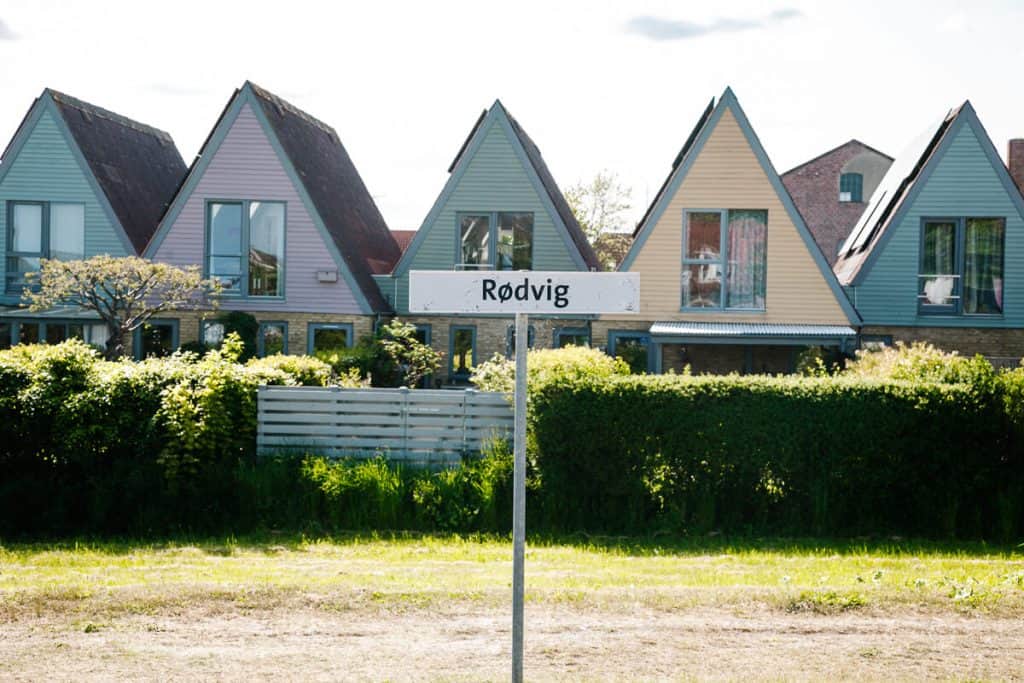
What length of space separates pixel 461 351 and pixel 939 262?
11.8 meters

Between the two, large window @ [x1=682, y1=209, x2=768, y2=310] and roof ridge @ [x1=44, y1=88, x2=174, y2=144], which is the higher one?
roof ridge @ [x1=44, y1=88, x2=174, y2=144]

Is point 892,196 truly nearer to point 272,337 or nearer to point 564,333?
A: point 564,333

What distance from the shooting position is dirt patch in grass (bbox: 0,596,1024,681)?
6.54 m

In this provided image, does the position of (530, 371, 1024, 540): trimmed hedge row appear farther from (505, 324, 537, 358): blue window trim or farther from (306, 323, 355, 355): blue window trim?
(306, 323, 355, 355): blue window trim

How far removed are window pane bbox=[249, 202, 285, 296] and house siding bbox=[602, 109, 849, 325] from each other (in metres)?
8.91

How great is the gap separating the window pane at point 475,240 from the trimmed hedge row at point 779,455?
14.0 meters

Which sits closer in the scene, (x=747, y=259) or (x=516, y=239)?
(x=747, y=259)

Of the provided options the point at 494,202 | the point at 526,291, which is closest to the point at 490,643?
the point at 526,291

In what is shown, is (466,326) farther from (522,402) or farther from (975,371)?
(522,402)

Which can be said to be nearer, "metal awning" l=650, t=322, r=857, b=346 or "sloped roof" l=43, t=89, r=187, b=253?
"metal awning" l=650, t=322, r=857, b=346

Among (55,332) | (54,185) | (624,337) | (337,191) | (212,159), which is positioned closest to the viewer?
(624,337)

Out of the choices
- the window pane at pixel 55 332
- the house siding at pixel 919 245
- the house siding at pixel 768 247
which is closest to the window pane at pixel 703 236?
the house siding at pixel 768 247

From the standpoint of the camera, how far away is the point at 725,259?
2472 centimetres

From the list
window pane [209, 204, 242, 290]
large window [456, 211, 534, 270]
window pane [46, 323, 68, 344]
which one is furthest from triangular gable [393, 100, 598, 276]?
window pane [46, 323, 68, 344]
